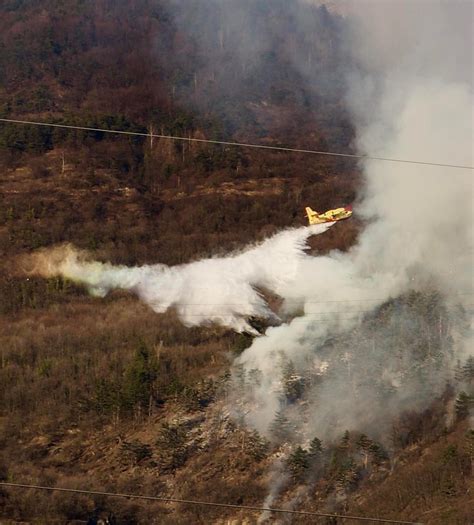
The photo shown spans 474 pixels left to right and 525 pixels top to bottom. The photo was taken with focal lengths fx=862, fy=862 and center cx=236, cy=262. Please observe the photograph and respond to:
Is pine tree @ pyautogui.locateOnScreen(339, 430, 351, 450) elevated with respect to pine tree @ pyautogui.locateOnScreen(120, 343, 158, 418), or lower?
lower

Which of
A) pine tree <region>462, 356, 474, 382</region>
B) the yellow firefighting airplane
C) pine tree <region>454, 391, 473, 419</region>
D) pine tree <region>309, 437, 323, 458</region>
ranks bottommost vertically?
pine tree <region>309, 437, 323, 458</region>

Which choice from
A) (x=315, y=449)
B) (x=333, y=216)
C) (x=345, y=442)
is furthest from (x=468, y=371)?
(x=333, y=216)

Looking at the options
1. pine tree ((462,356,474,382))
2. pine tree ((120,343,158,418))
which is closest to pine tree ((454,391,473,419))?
pine tree ((462,356,474,382))

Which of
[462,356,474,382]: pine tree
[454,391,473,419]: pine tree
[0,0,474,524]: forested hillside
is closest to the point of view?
[0,0,474,524]: forested hillside

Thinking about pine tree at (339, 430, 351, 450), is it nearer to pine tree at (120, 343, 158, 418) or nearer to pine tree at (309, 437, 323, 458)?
pine tree at (309, 437, 323, 458)

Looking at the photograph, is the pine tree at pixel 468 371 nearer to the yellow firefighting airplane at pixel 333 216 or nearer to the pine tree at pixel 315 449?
the pine tree at pixel 315 449

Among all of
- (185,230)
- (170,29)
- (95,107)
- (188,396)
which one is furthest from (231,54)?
(188,396)

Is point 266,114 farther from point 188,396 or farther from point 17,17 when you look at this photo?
point 188,396

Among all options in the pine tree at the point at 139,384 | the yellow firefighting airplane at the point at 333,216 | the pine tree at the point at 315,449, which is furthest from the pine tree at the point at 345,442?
the yellow firefighting airplane at the point at 333,216
